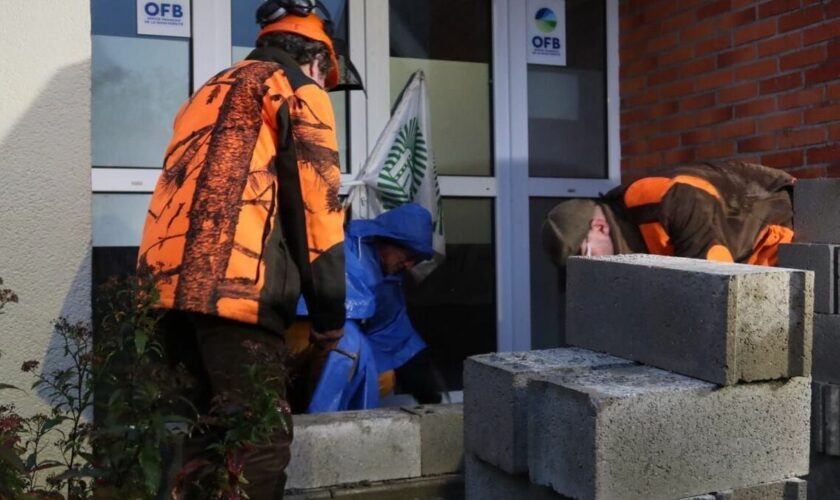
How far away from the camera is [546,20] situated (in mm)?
5531

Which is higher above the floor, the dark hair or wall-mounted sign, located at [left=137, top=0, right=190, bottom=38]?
wall-mounted sign, located at [left=137, top=0, right=190, bottom=38]

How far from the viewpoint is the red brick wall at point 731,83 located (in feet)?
14.3

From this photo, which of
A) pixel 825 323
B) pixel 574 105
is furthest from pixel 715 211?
pixel 574 105

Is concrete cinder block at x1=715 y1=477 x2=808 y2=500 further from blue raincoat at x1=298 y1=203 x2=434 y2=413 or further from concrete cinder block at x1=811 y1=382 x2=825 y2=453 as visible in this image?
blue raincoat at x1=298 y1=203 x2=434 y2=413

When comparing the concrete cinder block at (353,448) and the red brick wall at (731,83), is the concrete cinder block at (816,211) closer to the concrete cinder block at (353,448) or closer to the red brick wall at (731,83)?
the red brick wall at (731,83)

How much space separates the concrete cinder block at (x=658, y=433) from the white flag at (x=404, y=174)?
2.15 meters

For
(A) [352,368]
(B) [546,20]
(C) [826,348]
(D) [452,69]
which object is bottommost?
(A) [352,368]

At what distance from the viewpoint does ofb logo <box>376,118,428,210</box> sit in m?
4.65

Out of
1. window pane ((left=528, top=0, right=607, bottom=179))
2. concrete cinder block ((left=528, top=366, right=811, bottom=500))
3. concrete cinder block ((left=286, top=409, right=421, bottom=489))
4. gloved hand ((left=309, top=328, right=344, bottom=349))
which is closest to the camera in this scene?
concrete cinder block ((left=528, top=366, right=811, bottom=500))

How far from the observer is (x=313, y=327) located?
310 centimetres

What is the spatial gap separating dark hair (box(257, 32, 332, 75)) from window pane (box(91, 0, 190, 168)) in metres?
1.56

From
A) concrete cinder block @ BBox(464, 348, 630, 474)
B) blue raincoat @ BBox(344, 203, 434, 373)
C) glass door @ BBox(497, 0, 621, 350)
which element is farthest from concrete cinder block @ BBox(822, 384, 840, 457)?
glass door @ BBox(497, 0, 621, 350)

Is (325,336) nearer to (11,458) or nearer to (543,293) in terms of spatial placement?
(11,458)

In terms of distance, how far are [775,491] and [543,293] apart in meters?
2.95
